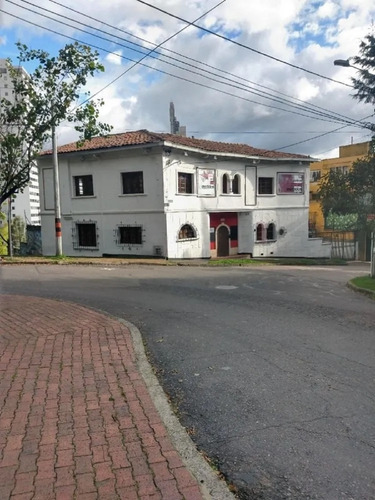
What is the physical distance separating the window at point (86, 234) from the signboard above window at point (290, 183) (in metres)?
13.1

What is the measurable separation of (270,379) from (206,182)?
19.5 meters

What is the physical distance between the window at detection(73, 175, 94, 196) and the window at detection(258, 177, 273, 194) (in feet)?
37.0

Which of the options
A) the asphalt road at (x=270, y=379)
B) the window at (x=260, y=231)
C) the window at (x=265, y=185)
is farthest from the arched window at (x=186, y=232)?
the asphalt road at (x=270, y=379)

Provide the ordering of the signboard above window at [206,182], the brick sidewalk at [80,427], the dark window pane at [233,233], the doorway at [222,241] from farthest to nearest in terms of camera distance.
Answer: the dark window pane at [233,233]
the doorway at [222,241]
the signboard above window at [206,182]
the brick sidewalk at [80,427]

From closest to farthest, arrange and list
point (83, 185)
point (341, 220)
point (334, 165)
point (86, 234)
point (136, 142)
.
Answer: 1. point (136, 142)
2. point (83, 185)
3. point (86, 234)
4. point (341, 220)
5. point (334, 165)

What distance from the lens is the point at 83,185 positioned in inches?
899

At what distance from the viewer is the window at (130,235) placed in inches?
849

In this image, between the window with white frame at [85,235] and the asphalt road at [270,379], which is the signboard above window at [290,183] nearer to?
the window with white frame at [85,235]

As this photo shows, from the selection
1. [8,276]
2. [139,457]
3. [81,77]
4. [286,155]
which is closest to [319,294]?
[81,77]

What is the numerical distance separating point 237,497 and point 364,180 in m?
30.5

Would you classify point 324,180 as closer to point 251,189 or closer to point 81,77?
point 251,189

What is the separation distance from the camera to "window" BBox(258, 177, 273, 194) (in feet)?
87.0

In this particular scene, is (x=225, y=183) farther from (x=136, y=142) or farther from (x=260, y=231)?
(x=136, y=142)

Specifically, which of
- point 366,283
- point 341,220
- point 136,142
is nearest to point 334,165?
point 341,220
